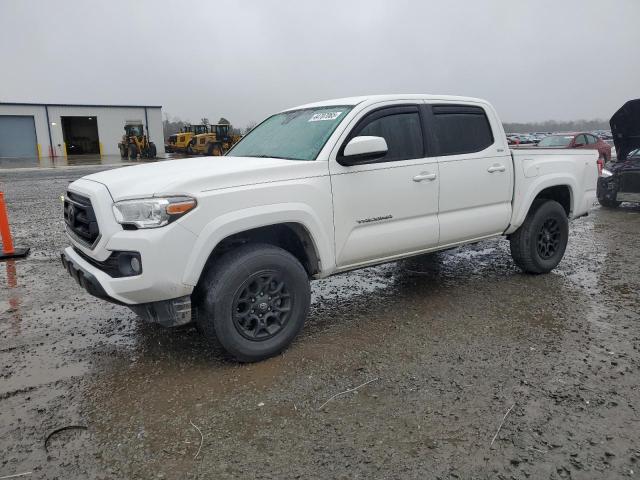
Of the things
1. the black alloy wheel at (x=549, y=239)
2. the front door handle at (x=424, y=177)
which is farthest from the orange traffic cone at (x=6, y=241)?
the black alloy wheel at (x=549, y=239)

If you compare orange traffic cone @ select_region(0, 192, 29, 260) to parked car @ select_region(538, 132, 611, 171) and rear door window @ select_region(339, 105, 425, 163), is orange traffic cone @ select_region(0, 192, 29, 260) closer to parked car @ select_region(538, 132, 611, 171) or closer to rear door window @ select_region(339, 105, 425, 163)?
rear door window @ select_region(339, 105, 425, 163)

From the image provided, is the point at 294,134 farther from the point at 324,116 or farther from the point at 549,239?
the point at 549,239

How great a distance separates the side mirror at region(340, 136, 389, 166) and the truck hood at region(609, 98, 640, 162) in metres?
8.23

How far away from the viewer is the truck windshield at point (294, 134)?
4047 mm

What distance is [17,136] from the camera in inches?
1618

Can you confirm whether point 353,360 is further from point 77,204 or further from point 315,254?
point 77,204

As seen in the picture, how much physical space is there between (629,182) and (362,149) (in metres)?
9.09

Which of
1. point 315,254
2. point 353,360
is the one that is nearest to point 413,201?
point 315,254

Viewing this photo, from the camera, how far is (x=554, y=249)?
575 centimetres

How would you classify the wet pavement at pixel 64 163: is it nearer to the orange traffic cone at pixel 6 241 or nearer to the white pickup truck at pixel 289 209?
the orange traffic cone at pixel 6 241

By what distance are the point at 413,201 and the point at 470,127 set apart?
123 centimetres

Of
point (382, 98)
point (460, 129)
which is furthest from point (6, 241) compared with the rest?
point (460, 129)

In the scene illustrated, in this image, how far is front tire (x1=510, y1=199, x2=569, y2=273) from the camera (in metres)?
5.42

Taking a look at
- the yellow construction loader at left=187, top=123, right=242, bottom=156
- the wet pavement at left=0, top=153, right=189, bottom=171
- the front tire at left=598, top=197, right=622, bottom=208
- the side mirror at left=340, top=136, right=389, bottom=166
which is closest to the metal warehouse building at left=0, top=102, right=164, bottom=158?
the wet pavement at left=0, top=153, right=189, bottom=171
